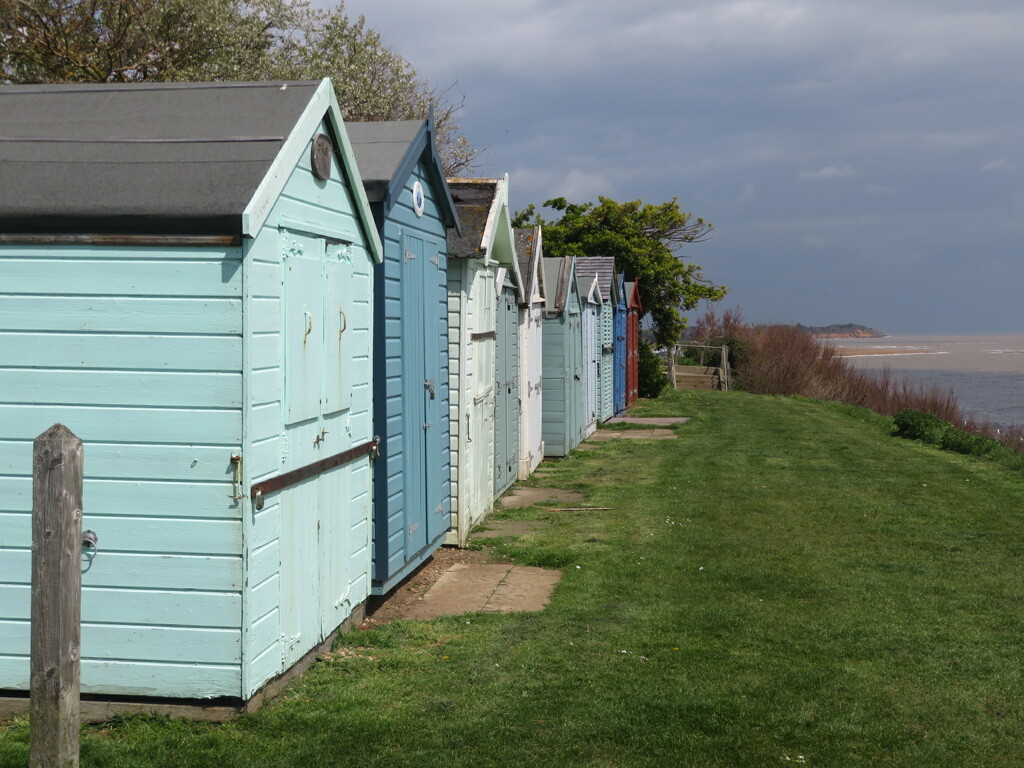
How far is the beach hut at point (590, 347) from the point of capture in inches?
803

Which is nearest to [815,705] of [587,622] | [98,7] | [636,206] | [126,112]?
[587,622]

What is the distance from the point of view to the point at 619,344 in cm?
2695

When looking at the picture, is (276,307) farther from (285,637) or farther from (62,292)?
(285,637)

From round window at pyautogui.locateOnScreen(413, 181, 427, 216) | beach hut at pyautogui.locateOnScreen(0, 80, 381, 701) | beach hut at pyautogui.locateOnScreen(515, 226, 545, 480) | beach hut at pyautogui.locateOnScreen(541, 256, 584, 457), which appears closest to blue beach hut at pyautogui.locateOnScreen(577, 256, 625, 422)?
beach hut at pyautogui.locateOnScreen(541, 256, 584, 457)

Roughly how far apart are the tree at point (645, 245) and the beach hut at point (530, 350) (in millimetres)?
22096

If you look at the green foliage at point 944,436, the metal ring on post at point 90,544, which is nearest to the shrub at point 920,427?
the green foliage at point 944,436

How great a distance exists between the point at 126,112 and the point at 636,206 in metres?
35.3

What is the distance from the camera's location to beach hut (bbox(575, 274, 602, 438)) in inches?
803

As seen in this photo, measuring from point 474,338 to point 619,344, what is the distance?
17.0m

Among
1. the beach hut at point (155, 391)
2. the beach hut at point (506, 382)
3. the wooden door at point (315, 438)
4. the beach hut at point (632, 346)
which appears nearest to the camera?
the beach hut at point (155, 391)

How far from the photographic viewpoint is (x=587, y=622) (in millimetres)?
7320

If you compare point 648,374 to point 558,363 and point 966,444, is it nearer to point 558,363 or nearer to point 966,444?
point 966,444

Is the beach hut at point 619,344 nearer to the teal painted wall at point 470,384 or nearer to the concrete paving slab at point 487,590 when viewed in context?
the teal painted wall at point 470,384

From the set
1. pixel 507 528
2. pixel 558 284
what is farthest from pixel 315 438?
pixel 558 284
